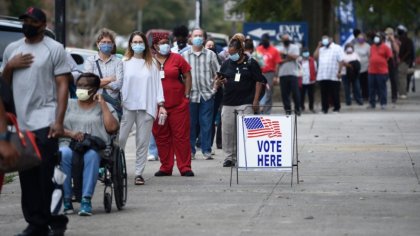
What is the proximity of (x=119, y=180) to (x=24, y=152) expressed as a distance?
2.71m

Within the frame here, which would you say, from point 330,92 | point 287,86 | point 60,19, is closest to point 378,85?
point 330,92

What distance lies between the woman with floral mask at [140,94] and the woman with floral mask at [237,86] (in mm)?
2156

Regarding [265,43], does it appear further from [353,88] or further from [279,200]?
[279,200]

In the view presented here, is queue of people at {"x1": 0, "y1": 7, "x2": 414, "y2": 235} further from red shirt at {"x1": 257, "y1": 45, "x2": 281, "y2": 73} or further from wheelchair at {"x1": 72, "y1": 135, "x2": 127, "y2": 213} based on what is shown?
red shirt at {"x1": 257, "y1": 45, "x2": 281, "y2": 73}

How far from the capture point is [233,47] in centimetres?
1616

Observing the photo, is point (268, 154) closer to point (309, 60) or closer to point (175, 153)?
point (175, 153)

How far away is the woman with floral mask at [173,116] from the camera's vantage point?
49.4ft

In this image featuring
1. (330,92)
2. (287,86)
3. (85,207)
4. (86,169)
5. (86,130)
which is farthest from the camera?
(330,92)

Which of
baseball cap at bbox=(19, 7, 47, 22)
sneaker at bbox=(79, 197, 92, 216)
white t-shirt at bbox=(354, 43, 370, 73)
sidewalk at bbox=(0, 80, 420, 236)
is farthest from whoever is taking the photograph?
white t-shirt at bbox=(354, 43, 370, 73)

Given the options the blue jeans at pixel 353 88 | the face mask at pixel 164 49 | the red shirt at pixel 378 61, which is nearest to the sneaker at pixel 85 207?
the face mask at pixel 164 49

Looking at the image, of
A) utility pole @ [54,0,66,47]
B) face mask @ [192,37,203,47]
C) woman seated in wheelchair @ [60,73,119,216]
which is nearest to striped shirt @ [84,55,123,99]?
woman seated in wheelchair @ [60,73,119,216]

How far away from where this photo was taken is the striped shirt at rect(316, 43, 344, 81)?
2752cm

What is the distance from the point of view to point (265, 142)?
13883 mm

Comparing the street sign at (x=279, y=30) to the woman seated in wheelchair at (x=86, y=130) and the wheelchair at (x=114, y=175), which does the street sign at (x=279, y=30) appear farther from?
the wheelchair at (x=114, y=175)
